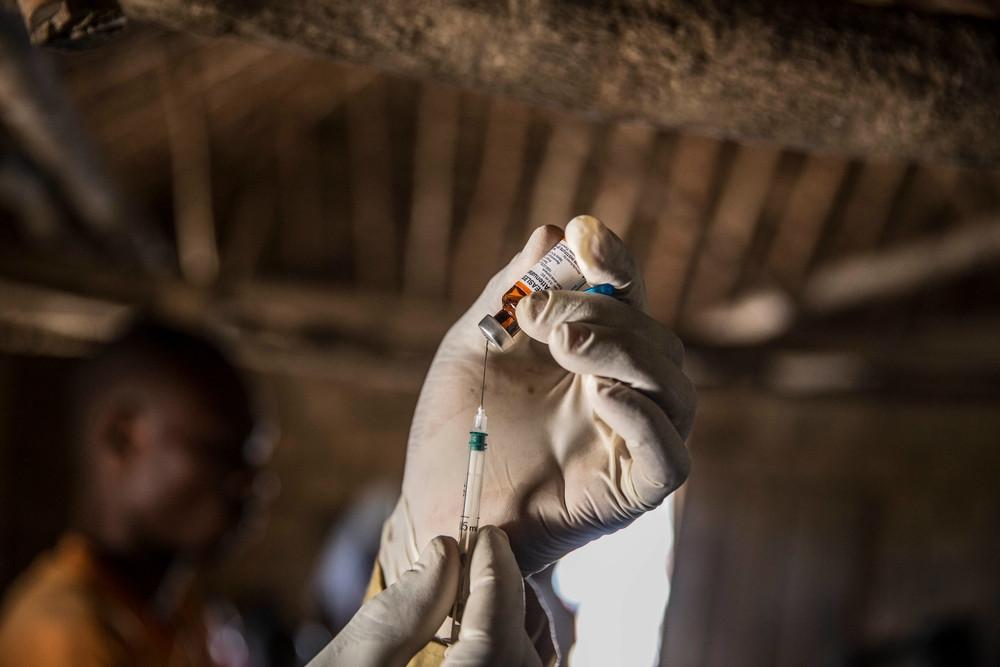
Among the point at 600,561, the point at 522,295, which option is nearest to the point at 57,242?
the point at 600,561

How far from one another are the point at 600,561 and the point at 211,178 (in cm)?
374

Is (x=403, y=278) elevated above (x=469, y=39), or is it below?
below

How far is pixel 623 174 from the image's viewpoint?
4445mm

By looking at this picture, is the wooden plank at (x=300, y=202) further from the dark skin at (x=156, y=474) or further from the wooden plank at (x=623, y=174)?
the dark skin at (x=156, y=474)

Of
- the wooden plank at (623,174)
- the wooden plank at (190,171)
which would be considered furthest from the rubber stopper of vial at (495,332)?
the wooden plank at (623,174)

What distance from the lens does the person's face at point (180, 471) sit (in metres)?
2.36

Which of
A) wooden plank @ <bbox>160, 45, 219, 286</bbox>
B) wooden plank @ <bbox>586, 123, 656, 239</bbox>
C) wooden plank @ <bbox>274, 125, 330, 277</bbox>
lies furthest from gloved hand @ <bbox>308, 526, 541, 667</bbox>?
wooden plank @ <bbox>274, 125, 330, 277</bbox>

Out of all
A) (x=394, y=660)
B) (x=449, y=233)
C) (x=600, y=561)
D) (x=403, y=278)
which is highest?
(x=394, y=660)

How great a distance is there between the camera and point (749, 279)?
16.2 ft

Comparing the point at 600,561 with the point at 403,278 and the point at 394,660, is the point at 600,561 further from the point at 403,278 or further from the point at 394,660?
the point at 403,278

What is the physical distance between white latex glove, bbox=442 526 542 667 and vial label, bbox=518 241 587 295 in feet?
1.24

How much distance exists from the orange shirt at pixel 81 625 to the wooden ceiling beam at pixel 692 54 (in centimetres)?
140

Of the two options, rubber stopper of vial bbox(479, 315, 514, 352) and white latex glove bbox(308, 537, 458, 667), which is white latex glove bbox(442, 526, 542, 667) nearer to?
white latex glove bbox(308, 537, 458, 667)

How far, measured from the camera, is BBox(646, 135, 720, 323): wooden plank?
412 centimetres
